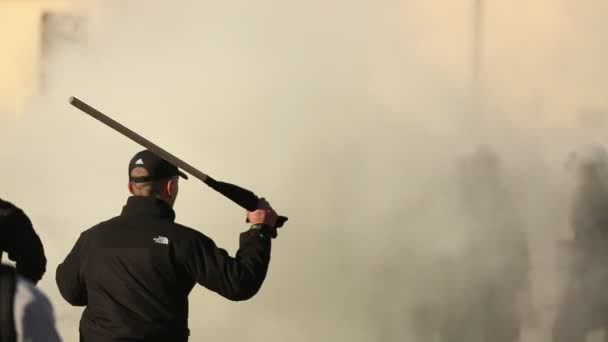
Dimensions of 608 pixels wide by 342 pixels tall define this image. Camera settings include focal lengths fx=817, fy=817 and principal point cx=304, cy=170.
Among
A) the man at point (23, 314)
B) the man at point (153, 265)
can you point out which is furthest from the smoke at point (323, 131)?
the man at point (23, 314)

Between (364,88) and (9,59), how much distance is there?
7.73 ft

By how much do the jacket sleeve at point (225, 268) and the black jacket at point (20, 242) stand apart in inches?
26.5

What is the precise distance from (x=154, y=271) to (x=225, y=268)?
248 mm

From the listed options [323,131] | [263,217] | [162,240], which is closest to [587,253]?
[323,131]

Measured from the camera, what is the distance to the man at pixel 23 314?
1817 millimetres

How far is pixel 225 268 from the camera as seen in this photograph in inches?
106

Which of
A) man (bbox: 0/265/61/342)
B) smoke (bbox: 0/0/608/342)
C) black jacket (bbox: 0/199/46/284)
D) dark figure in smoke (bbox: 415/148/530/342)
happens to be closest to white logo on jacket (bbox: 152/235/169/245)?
black jacket (bbox: 0/199/46/284)

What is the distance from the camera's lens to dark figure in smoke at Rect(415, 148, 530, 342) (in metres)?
4.54

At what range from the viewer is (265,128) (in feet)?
16.2

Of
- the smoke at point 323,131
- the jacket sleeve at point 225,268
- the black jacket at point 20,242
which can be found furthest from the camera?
the smoke at point 323,131

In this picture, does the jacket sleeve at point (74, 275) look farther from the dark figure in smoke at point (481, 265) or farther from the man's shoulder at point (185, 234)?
the dark figure in smoke at point (481, 265)

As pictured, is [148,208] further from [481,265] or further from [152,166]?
[481,265]

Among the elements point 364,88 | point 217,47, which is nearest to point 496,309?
point 364,88

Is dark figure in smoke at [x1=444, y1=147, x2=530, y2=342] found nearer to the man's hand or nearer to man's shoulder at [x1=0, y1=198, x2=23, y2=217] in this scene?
the man's hand
